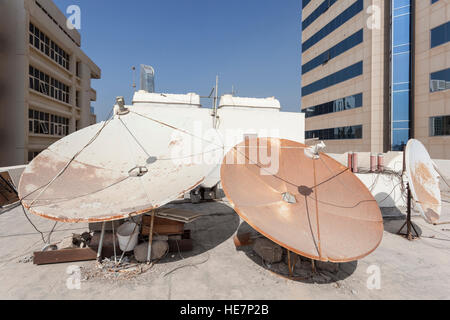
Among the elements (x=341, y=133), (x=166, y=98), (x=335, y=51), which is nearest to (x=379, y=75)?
(x=341, y=133)

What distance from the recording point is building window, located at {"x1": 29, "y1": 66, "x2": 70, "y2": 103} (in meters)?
20.0

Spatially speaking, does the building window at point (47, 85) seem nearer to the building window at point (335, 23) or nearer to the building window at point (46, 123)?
the building window at point (46, 123)

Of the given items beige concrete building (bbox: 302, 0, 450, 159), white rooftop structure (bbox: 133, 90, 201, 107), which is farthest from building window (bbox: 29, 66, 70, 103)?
beige concrete building (bbox: 302, 0, 450, 159)

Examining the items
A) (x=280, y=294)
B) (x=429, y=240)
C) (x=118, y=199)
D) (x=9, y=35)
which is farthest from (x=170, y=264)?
(x=9, y=35)

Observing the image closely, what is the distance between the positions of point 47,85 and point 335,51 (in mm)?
39302

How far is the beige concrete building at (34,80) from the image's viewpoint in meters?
17.1

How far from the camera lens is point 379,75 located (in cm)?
2875

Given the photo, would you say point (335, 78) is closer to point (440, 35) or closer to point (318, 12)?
point (440, 35)

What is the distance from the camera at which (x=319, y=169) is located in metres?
7.01

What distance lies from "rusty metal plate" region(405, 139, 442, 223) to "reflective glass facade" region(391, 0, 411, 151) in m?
22.9

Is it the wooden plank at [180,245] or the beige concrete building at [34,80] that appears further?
the beige concrete building at [34,80]

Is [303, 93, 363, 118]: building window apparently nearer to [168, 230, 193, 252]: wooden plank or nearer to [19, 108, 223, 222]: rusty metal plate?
[19, 108, 223, 222]: rusty metal plate

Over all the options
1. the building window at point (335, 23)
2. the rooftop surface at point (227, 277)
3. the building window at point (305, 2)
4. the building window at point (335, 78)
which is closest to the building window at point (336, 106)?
the building window at point (335, 78)
